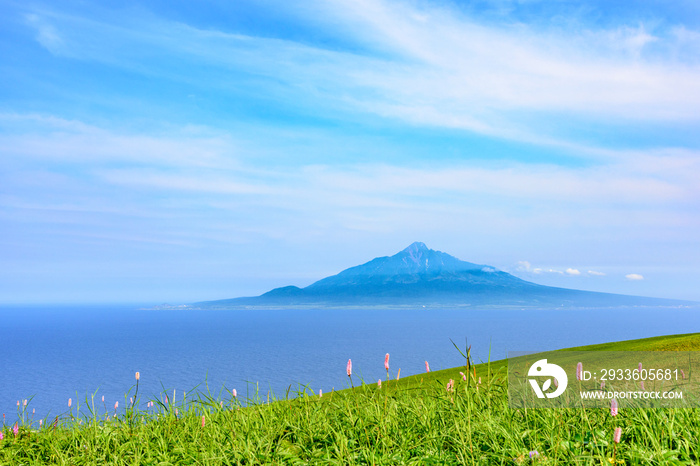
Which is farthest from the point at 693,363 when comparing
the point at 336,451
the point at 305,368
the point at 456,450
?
the point at 305,368

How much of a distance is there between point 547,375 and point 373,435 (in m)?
2.60

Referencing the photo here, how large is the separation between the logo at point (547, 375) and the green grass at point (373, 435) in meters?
0.34

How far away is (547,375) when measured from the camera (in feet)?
21.6

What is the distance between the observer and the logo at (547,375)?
19.7ft

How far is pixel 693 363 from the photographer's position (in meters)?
7.84

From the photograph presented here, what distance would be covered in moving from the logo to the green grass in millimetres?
340

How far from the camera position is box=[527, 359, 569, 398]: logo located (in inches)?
236
